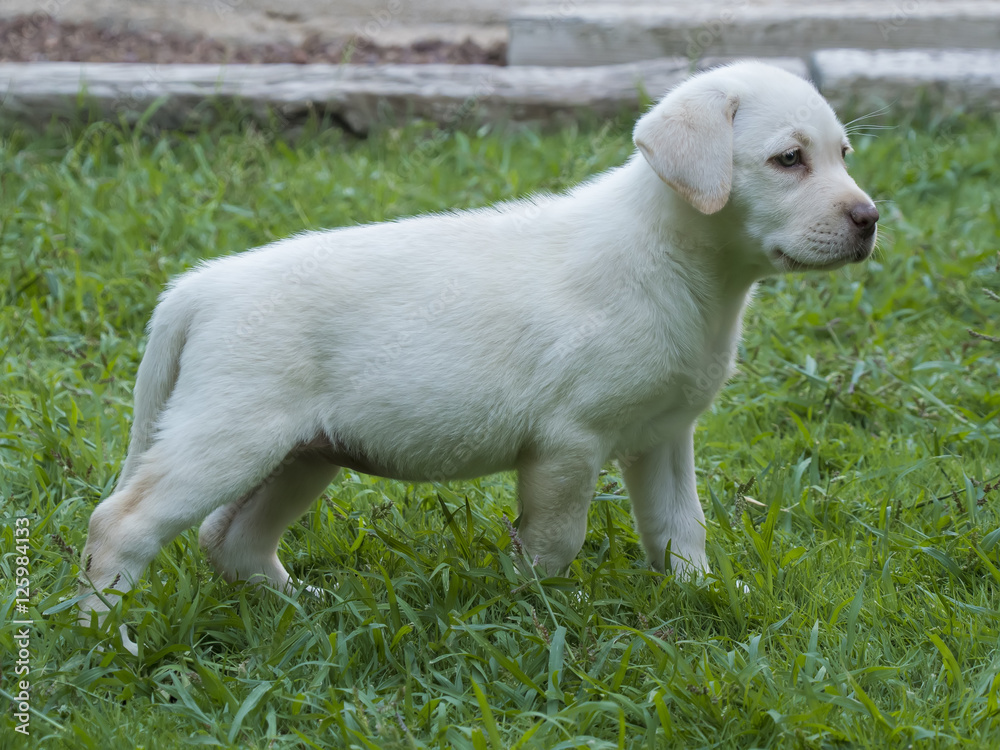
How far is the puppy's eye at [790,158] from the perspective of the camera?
3.05 m

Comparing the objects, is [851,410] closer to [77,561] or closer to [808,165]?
[808,165]

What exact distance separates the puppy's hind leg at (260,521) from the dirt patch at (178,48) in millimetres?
5827

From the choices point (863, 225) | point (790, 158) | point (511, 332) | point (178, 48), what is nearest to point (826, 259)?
point (863, 225)

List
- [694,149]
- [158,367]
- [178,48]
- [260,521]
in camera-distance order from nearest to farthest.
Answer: [694,149]
[158,367]
[260,521]
[178,48]

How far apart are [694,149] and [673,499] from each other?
3.86 ft

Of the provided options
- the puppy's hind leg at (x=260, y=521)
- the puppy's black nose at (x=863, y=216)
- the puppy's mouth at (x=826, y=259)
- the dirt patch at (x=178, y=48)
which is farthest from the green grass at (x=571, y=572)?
the dirt patch at (x=178, y=48)

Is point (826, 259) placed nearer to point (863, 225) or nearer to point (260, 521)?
point (863, 225)

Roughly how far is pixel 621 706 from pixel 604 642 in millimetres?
343

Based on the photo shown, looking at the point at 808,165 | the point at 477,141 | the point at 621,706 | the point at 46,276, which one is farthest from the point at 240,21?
the point at 621,706

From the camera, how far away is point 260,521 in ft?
11.3

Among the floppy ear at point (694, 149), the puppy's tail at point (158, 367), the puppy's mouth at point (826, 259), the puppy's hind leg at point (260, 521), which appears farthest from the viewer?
the puppy's hind leg at point (260, 521)

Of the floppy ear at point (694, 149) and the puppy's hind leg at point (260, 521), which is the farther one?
the puppy's hind leg at point (260, 521)

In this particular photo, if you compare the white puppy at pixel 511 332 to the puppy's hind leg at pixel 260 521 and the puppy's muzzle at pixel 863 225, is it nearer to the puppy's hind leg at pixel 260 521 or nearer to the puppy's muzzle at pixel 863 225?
the puppy's muzzle at pixel 863 225

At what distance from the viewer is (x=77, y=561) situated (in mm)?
3188
